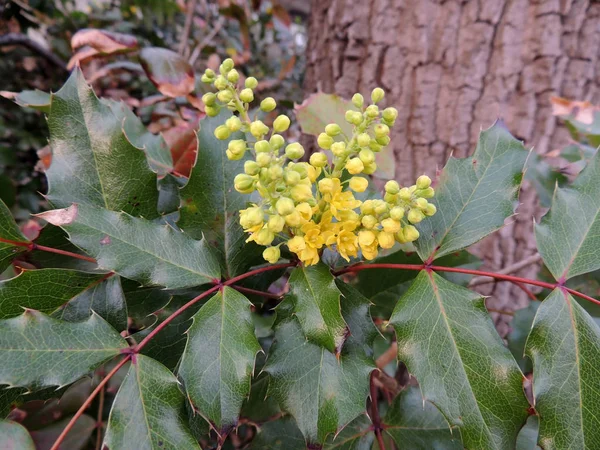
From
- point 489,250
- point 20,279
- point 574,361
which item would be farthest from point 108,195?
point 489,250

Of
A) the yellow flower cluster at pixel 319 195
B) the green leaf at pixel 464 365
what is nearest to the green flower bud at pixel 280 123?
the yellow flower cluster at pixel 319 195

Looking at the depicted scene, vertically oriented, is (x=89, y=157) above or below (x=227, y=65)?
below

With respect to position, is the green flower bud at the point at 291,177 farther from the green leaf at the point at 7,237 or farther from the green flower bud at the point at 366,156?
the green leaf at the point at 7,237

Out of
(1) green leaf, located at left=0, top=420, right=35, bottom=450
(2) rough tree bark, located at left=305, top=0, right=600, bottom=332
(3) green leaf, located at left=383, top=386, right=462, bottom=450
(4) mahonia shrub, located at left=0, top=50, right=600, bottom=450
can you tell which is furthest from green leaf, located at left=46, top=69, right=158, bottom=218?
(2) rough tree bark, located at left=305, top=0, right=600, bottom=332

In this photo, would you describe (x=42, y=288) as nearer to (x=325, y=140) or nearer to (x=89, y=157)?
(x=89, y=157)

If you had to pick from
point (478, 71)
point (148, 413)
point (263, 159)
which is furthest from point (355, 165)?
point (478, 71)
